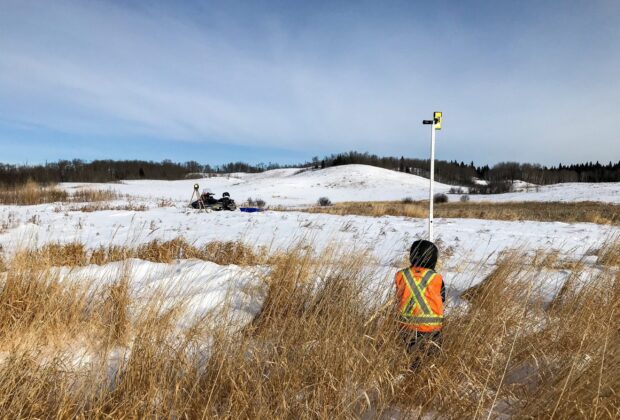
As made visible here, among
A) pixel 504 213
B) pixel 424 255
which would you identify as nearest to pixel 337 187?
pixel 504 213

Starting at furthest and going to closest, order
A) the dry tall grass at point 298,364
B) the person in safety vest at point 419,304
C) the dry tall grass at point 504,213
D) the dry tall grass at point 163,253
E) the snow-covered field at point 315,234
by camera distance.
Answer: the dry tall grass at point 504,213, the snow-covered field at point 315,234, the dry tall grass at point 163,253, the person in safety vest at point 419,304, the dry tall grass at point 298,364

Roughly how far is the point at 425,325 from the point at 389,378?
58 cm

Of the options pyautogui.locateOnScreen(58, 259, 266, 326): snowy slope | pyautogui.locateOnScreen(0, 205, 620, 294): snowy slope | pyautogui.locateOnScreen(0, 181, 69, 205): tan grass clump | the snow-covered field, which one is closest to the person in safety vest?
pyautogui.locateOnScreen(58, 259, 266, 326): snowy slope

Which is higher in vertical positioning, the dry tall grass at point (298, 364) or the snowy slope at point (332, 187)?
the snowy slope at point (332, 187)

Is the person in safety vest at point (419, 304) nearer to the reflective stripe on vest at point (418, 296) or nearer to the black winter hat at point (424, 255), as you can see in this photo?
the reflective stripe on vest at point (418, 296)

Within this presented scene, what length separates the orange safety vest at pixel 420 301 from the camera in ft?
7.83

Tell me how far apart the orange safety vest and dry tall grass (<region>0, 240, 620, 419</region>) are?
153 millimetres

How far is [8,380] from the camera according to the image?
5.35 feet

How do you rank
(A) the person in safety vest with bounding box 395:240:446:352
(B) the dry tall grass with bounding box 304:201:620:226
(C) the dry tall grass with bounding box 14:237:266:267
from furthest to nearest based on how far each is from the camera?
(B) the dry tall grass with bounding box 304:201:620:226 → (C) the dry tall grass with bounding box 14:237:266:267 → (A) the person in safety vest with bounding box 395:240:446:352

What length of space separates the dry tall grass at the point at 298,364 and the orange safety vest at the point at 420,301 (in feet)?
0.50

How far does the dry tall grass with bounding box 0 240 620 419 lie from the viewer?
1.65m

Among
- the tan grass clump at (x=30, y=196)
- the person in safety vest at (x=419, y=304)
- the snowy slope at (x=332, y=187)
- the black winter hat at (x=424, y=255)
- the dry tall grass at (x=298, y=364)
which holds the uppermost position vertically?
the snowy slope at (x=332, y=187)

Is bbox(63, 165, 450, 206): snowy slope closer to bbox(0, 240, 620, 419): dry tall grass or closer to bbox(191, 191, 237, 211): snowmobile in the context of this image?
bbox(191, 191, 237, 211): snowmobile

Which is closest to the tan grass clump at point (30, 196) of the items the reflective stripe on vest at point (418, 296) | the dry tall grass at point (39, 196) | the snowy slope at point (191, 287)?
the dry tall grass at point (39, 196)
